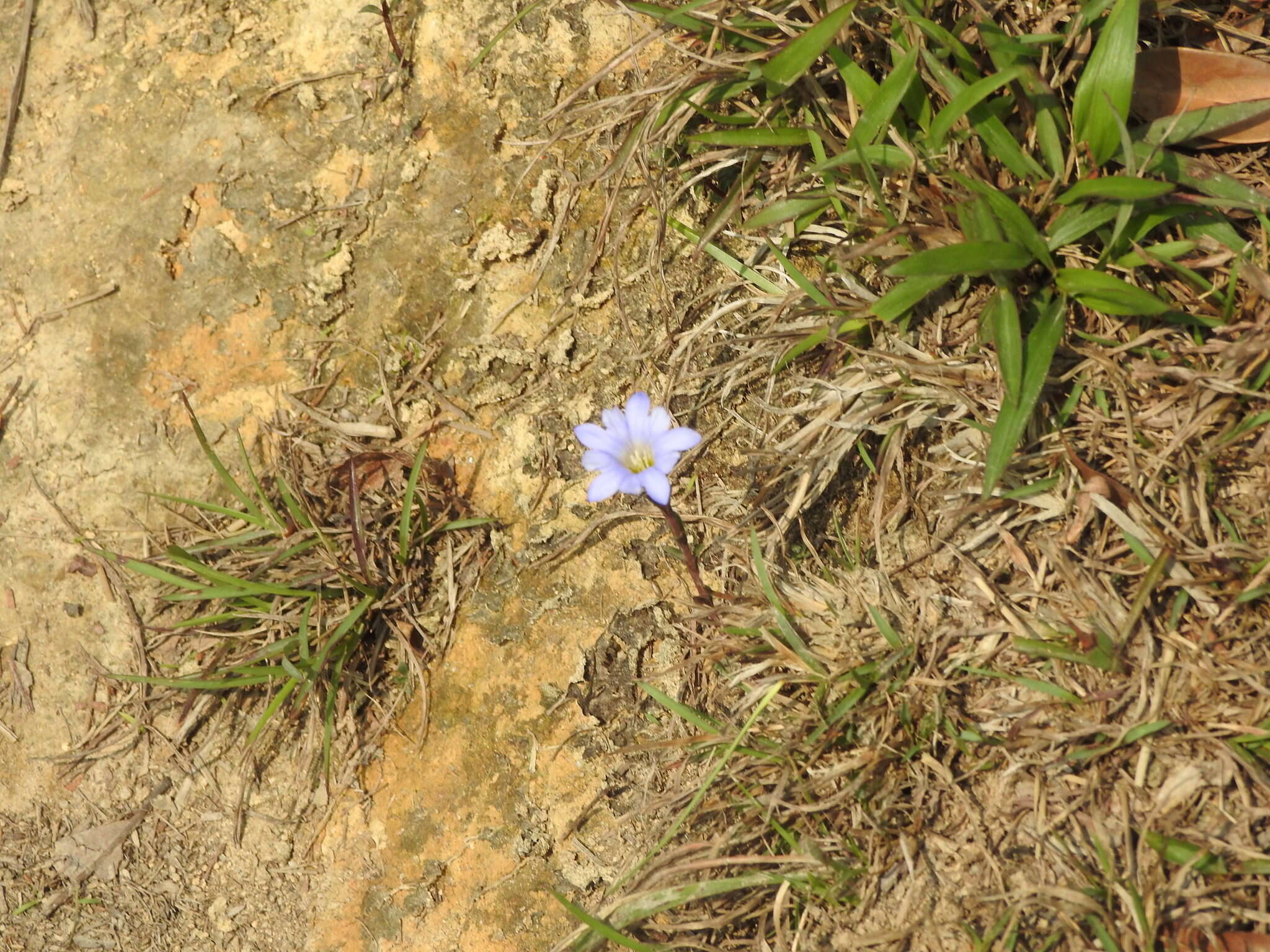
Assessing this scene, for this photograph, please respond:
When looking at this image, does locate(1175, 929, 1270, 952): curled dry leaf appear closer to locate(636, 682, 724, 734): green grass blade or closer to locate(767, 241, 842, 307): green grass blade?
locate(636, 682, 724, 734): green grass blade

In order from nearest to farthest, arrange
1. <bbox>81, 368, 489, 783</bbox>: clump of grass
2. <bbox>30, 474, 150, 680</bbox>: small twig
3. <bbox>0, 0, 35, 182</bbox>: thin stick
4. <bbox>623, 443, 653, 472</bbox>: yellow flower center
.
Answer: <bbox>623, 443, 653, 472</bbox>: yellow flower center → <bbox>81, 368, 489, 783</bbox>: clump of grass → <bbox>30, 474, 150, 680</bbox>: small twig → <bbox>0, 0, 35, 182</bbox>: thin stick

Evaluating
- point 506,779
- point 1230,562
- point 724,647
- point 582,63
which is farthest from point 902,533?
point 582,63

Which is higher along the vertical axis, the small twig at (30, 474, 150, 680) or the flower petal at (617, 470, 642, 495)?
the flower petal at (617, 470, 642, 495)

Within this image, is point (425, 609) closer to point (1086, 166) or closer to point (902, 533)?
point (902, 533)

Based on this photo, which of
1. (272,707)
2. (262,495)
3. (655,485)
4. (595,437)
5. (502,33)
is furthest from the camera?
(502,33)

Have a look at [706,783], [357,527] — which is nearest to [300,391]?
[357,527]

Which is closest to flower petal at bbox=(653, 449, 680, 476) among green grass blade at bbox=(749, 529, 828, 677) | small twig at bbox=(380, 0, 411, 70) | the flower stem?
the flower stem

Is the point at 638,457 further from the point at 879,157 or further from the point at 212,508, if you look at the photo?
the point at 212,508
